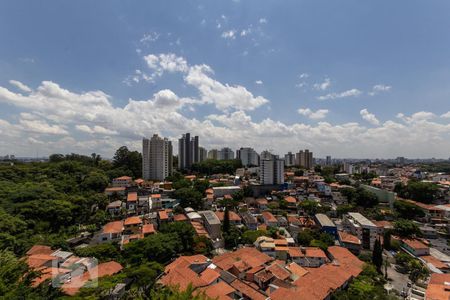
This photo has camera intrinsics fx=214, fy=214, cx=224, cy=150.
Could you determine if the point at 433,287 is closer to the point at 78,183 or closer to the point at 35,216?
the point at 35,216

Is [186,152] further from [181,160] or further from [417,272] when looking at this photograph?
[417,272]

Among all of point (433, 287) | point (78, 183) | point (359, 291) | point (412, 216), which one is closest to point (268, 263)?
point (359, 291)

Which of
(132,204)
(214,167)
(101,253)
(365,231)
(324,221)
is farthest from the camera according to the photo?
(214,167)

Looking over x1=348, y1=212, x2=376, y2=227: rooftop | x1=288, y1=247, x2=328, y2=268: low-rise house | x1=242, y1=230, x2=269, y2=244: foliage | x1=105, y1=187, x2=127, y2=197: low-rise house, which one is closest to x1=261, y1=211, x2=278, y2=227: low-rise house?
x1=242, y1=230, x2=269, y2=244: foliage

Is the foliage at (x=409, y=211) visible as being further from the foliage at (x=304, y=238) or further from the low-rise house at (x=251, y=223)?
the low-rise house at (x=251, y=223)

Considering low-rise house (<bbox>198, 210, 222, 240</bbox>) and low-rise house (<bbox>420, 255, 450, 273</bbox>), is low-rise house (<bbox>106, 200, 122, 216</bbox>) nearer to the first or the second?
low-rise house (<bbox>198, 210, 222, 240</bbox>)

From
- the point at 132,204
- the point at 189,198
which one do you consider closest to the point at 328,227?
the point at 189,198
